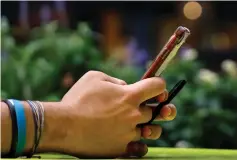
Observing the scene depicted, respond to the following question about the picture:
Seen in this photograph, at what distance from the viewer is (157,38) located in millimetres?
4438

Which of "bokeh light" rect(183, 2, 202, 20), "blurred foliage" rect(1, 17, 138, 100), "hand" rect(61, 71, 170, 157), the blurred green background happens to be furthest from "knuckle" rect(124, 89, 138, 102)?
"bokeh light" rect(183, 2, 202, 20)

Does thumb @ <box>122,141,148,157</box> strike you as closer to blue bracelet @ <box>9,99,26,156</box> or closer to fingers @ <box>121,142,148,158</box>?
fingers @ <box>121,142,148,158</box>

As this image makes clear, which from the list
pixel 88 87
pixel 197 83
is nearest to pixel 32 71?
pixel 197 83

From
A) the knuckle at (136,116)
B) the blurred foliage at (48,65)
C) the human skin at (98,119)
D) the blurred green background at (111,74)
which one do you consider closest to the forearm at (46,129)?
the human skin at (98,119)

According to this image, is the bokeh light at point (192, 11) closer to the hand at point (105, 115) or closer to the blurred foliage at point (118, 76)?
the blurred foliage at point (118, 76)

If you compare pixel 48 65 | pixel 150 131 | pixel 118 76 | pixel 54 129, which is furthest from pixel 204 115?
pixel 54 129

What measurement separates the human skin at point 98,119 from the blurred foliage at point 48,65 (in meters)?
1.01

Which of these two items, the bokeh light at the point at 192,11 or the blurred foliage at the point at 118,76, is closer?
the blurred foliage at the point at 118,76

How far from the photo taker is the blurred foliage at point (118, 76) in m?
2.02

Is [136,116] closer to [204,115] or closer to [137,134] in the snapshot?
[137,134]

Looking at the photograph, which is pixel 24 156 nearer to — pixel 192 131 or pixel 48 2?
pixel 192 131

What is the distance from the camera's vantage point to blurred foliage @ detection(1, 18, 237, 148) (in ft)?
6.63

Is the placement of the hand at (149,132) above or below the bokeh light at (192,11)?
above

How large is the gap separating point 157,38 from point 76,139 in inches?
138
